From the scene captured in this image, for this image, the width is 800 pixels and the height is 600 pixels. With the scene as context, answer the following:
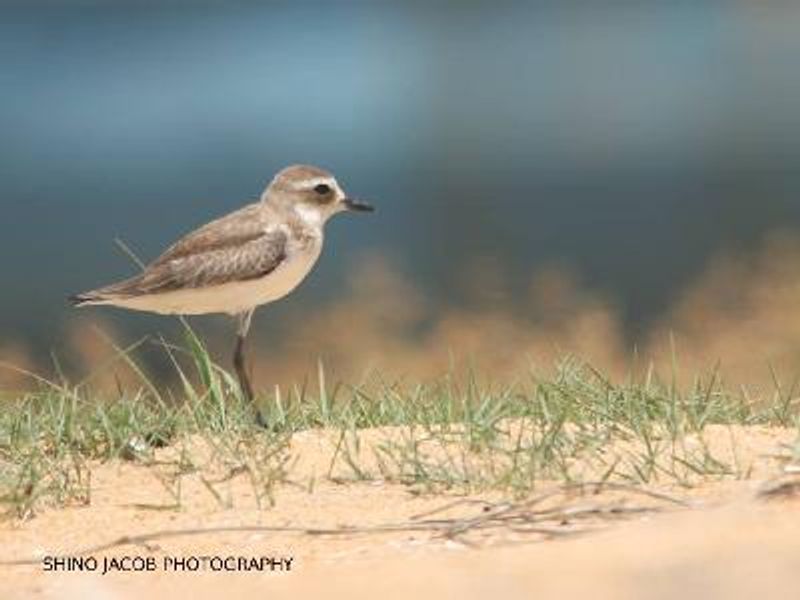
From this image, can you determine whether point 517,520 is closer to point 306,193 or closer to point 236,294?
point 236,294

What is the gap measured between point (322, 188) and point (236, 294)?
0.66 meters

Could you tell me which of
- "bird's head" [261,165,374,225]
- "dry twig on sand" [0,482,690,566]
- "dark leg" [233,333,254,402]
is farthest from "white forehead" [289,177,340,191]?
"dry twig on sand" [0,482,690,566]

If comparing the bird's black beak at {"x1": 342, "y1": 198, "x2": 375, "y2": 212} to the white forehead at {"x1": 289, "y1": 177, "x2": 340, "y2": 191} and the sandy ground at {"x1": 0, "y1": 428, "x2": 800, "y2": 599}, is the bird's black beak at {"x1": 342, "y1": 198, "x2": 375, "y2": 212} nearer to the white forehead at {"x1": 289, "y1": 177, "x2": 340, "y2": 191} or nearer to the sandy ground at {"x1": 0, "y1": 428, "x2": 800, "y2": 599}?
the white forehead at {"x1": 289, "y1": 177, "x2": 340, "y2": 191}

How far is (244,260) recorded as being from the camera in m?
6.98

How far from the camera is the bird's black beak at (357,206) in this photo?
291 inches

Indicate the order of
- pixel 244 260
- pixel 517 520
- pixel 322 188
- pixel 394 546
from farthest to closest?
pixel 322 188, pixel 244 260, pixel 517 520, pixel 394 546

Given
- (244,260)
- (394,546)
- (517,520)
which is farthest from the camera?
(244,260)

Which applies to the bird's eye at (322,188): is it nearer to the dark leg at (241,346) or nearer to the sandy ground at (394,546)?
the dark leg at (241,346)

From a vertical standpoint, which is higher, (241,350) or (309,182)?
(309,182)

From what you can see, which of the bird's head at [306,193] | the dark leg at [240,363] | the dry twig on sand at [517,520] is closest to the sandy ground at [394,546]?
the dry twig on sand at [517,520]

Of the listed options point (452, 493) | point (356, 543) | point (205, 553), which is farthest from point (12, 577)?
point (452, 493)

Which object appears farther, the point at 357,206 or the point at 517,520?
the point at 357,206

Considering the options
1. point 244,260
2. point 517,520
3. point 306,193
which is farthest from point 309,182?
point 517,520

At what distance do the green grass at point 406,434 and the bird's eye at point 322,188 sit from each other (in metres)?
1.25
